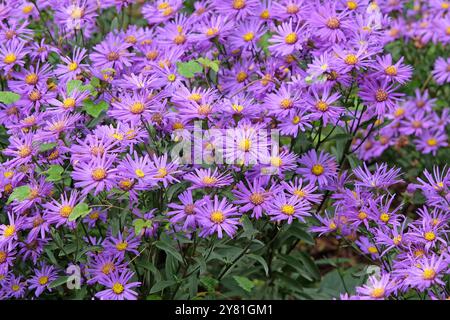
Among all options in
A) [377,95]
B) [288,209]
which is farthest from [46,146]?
[377,95]

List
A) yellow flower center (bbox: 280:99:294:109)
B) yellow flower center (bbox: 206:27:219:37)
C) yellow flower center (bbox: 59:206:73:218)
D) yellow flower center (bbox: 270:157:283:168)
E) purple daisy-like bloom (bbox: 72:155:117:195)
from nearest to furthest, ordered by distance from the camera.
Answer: purple daisy-like bloom (bbox: 72:155:117:195) → yellow flower center (bbox: 59:206:73:218) → yellow flower center (bbox: 270:157:283:168) → yellow flower center (bbox: 280:99:294:109) → yellow flower center (bbox: 206:27:219:37)

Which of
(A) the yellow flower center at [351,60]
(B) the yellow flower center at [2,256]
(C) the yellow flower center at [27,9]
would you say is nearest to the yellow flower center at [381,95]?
(A) the yellow flower center at [351,60]

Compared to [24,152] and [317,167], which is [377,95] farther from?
[24,152]

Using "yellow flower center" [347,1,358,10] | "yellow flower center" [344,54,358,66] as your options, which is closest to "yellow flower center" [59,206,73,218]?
"yellow flower center" [344,54,358,66]

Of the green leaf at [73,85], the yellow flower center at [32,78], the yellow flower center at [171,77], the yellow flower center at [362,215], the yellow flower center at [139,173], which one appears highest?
the yellow flower center at [32,78]

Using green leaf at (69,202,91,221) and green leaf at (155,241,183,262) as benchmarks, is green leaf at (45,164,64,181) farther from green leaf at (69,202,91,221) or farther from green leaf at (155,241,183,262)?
green leaf at (155,241,183,262)

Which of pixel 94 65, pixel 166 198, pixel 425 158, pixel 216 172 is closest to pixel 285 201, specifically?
pixel 216 172

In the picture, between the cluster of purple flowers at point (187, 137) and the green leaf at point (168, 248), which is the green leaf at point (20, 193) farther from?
the green leaf at point (168, 248)
